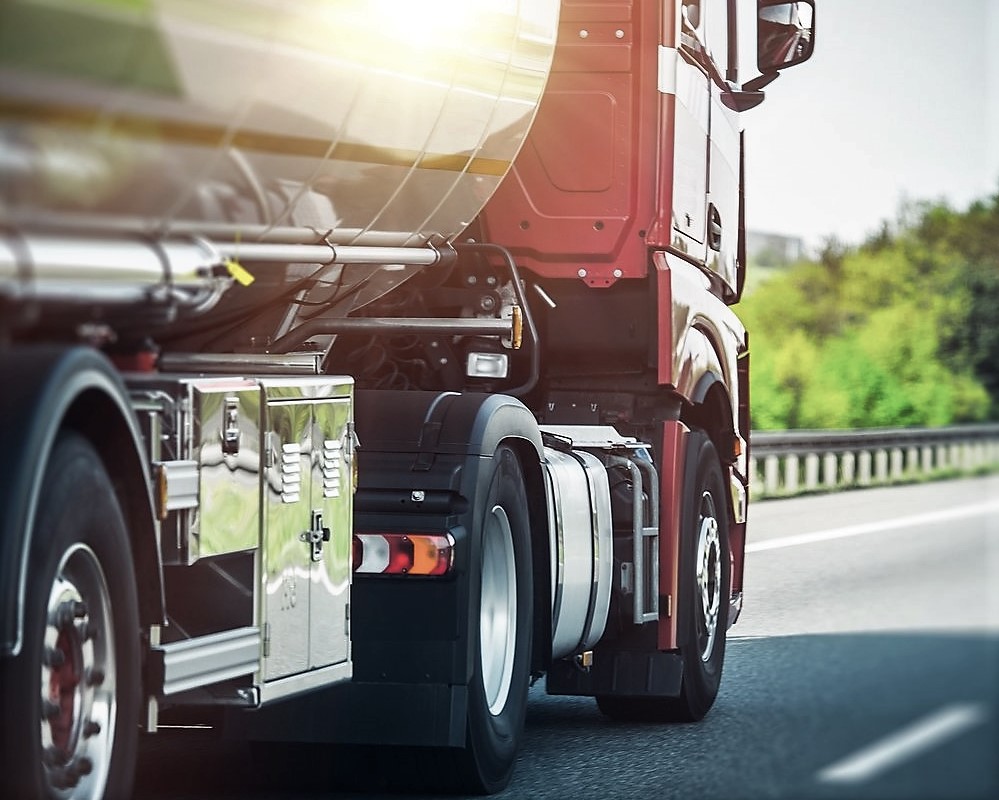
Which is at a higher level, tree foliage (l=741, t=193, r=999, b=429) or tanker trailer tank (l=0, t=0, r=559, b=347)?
tanker trailer tank (l=0, t=0, r=559, b=347)

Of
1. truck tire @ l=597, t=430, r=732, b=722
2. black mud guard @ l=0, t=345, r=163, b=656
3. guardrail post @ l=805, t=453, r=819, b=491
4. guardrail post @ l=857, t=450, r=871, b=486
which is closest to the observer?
black mud guard @ l=0, t=345, r=163, b=656

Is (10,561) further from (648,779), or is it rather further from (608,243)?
(608,243)

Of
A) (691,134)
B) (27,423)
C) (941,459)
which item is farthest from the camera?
(691,134)

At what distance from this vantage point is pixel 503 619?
737 cm

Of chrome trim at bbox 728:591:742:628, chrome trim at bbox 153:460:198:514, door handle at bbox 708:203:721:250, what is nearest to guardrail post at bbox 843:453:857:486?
chrome trim at bbox 728:591:742:628

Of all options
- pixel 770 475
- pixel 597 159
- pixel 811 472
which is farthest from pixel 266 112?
pixel 811 472

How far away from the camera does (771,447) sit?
25312mm

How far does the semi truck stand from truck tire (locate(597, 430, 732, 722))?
0.09 feet

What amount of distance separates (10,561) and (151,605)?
1.00 m

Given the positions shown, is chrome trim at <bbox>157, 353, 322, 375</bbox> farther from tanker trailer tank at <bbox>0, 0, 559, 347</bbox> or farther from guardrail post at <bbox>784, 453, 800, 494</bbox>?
guardrail post at <bbox>784, 453, 800, 494</bbox>

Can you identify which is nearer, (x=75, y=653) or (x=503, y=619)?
(x=75, y=653)

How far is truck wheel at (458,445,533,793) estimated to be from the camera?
6.96 metres

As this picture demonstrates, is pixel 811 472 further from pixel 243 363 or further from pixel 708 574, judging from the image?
pixel 243 363

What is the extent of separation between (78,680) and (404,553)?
84.9 inches
